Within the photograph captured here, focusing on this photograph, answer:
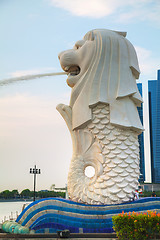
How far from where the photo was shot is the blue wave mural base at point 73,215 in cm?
1052

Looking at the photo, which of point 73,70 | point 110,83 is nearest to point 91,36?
point 73,70

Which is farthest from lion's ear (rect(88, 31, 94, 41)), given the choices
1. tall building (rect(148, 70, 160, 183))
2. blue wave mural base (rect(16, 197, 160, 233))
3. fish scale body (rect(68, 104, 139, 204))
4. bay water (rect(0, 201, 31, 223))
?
tall building (rect(148, 70, 160, 183))

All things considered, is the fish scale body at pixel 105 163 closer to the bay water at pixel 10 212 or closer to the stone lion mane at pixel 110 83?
the stone lion mane at pixel 110 83

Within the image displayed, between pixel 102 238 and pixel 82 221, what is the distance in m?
1.18

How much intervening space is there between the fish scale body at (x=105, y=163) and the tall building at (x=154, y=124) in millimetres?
64589

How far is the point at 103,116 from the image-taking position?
1212 centimetres

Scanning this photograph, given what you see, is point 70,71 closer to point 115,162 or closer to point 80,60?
point 80,60

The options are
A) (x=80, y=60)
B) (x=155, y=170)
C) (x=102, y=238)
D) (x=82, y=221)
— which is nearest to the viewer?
(x=102, y=238)

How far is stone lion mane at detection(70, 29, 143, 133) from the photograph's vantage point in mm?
12273

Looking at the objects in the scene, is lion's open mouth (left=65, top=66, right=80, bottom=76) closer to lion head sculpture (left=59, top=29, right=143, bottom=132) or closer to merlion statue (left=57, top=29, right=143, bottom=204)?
merlion statue (left=57, top=29, right=143, bottom=204)

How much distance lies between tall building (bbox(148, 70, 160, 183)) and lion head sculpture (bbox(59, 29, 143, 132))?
64.0 metres

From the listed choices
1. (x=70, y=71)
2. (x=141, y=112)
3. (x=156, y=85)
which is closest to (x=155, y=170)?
(x=141, y=112)

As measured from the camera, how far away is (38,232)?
34.8 feet

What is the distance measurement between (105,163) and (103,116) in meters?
1.84
